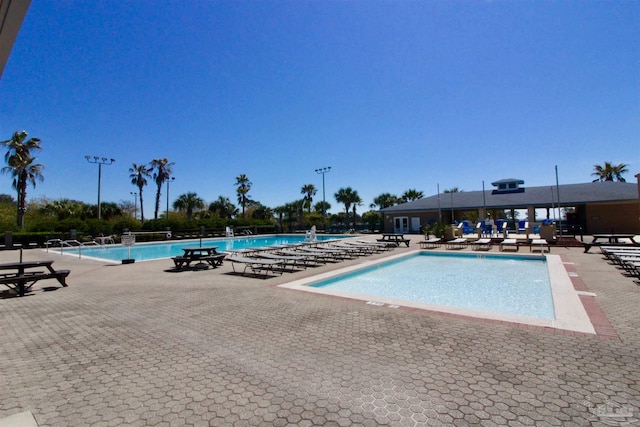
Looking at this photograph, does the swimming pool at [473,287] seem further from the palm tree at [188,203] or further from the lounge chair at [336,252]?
the palm tree at [188,203]

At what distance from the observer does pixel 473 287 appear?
8.58 metres

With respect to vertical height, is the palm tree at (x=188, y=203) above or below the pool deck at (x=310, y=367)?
above

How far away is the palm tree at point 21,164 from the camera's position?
1097 inches

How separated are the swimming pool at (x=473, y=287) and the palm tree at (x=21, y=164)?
112 feet

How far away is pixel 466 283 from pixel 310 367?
7480 millimetres

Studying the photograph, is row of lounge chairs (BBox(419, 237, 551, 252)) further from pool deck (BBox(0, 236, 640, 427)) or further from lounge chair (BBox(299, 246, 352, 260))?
pool deck (BBox(0, 236, 640, 427))

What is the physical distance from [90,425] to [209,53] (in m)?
13.7

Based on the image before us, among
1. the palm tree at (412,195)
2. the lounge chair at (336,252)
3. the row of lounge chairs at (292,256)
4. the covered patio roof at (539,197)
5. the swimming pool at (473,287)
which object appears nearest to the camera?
the swimming pool at (473,287)

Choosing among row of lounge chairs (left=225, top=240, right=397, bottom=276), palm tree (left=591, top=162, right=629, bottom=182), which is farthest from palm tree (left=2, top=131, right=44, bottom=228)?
palm tree (left=591, top=162, right=629, bottom=182)

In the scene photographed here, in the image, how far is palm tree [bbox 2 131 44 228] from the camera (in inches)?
1097

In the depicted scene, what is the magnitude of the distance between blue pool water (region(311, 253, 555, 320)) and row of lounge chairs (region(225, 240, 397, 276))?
81.3 inches

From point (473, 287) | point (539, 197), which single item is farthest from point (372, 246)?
point (539, 197)

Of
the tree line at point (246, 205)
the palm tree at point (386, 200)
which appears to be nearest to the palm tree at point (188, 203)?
the tree line at point (246, 205)

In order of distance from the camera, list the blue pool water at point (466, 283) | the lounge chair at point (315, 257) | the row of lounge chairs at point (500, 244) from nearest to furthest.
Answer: the blue pool water at point (466, 283)
the lounge chair at point (315, 257)
the row of lounge chairs at point (500, 244)
